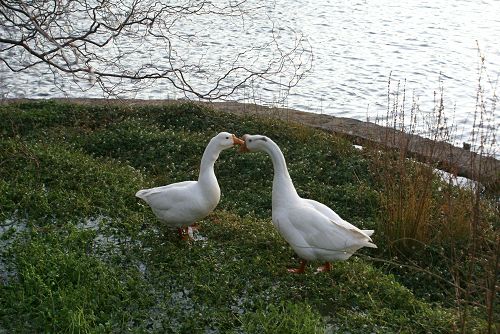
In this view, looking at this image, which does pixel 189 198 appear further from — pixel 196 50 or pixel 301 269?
pixel 196 50

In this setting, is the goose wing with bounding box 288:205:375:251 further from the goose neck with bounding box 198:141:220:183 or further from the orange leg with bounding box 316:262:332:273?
the goose neck with bounding box 198:141:220:183

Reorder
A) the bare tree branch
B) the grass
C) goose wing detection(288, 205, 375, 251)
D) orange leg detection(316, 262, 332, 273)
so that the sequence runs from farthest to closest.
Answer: the bare tree branch < orange leg detection(316, 262, 332, 273) < goose wing detection(288, 205, 375, 251) < the grass

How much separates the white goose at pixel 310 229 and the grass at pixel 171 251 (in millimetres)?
241

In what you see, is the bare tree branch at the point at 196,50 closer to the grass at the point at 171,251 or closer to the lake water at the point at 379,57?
the lake water at the point at 379,57

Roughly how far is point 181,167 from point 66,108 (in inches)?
101

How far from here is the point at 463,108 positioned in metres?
12.7

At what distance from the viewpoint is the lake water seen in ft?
42.7

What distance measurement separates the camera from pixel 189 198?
6305mm

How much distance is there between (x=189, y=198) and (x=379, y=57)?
33.2 feet

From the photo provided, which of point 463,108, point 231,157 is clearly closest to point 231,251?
point 231,157

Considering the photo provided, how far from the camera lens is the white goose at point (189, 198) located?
20.6 ft

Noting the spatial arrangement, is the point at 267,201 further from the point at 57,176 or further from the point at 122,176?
the point at 57,176

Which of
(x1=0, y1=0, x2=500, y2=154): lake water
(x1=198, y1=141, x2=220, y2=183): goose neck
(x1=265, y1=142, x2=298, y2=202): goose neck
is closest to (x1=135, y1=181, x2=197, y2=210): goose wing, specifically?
(x1=198, y1=141, x2=220, y2=183): goose neck

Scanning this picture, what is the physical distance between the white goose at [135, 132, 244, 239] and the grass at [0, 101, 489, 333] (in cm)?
23
